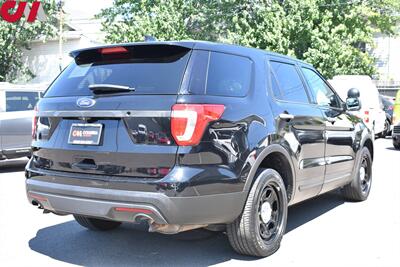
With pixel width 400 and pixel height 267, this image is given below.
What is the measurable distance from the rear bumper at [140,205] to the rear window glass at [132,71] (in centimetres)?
82

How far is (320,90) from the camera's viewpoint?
20.0ft

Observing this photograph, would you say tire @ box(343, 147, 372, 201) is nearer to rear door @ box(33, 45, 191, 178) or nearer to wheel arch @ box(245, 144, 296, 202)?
wheel arch @ box(245, 144, 296, 202)

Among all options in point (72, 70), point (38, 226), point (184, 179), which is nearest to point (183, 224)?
point (184, 179)

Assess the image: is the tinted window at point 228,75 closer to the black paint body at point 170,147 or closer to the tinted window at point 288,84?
the black paint body at point 170,147

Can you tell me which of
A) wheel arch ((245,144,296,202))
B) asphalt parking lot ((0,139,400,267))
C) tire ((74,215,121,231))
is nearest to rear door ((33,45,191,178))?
wheel arch ((245,144,296,202))

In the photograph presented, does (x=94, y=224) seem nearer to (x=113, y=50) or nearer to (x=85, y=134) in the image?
(x=85, y=134)

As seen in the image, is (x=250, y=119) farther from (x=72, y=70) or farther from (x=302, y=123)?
(x=72, y=70)

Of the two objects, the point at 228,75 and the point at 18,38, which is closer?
the point at 228,75

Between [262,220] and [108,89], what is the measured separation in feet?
5.85

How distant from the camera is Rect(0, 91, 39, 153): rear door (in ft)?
33.0

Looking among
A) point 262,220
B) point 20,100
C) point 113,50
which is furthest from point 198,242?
point 20,100

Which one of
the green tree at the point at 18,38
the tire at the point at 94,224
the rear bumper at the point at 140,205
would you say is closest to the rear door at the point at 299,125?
the rear bumper at the point at 140,205

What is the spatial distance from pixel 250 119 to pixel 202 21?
2464cm

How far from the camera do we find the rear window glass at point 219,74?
404cm
